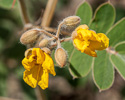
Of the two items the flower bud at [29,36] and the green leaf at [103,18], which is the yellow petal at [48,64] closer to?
the flower bud at [29,36]

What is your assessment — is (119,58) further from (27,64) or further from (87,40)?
(27,64)

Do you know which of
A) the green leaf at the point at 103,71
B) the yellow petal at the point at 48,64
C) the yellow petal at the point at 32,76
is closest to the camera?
the yellow petal at the point at 48,64

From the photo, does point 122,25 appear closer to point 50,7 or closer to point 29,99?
point 50,7

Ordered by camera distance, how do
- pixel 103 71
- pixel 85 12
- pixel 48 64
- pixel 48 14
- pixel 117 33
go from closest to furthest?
pixel 48 64 < pixel 103 71 < pixel 117 33 < pixel 85 12 < pixel 48 14

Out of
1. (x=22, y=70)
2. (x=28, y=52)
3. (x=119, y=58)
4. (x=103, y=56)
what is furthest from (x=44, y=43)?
(x=22, y=70)

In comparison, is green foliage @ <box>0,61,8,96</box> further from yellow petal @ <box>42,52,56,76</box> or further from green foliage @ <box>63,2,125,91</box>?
yellow petal @ <box>42,52,56,76</box>

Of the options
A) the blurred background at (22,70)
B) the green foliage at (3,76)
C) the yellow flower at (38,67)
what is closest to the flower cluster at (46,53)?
the yellow flower at (38,67)
